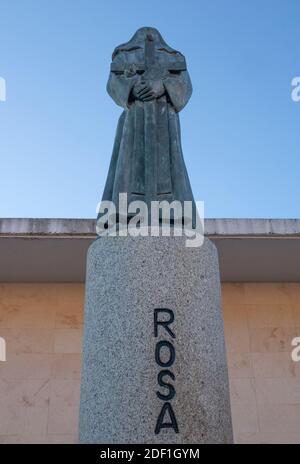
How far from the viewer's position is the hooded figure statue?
13.5ft

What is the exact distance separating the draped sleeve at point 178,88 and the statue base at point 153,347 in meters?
1.61

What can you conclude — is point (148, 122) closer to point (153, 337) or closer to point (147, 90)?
point (147, 90)

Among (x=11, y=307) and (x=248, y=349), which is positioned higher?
(x=11, y=307)

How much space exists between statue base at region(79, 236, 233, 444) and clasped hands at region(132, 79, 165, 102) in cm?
157

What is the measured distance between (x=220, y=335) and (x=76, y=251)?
152 inches

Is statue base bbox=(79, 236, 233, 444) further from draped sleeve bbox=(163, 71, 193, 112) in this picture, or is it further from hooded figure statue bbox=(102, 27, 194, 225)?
draped sleeve bbox=(163, 71, 193, 112)

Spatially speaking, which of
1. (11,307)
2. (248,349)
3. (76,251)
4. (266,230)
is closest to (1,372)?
(11,307)

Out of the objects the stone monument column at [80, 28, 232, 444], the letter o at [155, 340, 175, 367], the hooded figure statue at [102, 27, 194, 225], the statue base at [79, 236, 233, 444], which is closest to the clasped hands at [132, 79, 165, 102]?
the hooded figure statue at [102, 27, 194, 225]

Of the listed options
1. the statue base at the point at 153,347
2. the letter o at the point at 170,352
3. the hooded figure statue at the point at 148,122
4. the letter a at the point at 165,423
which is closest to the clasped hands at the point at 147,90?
the hooded figure statue at the point at 148,122

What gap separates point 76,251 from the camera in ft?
22.9

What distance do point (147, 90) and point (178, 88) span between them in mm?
317

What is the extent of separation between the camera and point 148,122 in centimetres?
440

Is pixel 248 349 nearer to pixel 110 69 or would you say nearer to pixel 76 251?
pixel 76 251

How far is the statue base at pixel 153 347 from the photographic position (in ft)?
9.76
